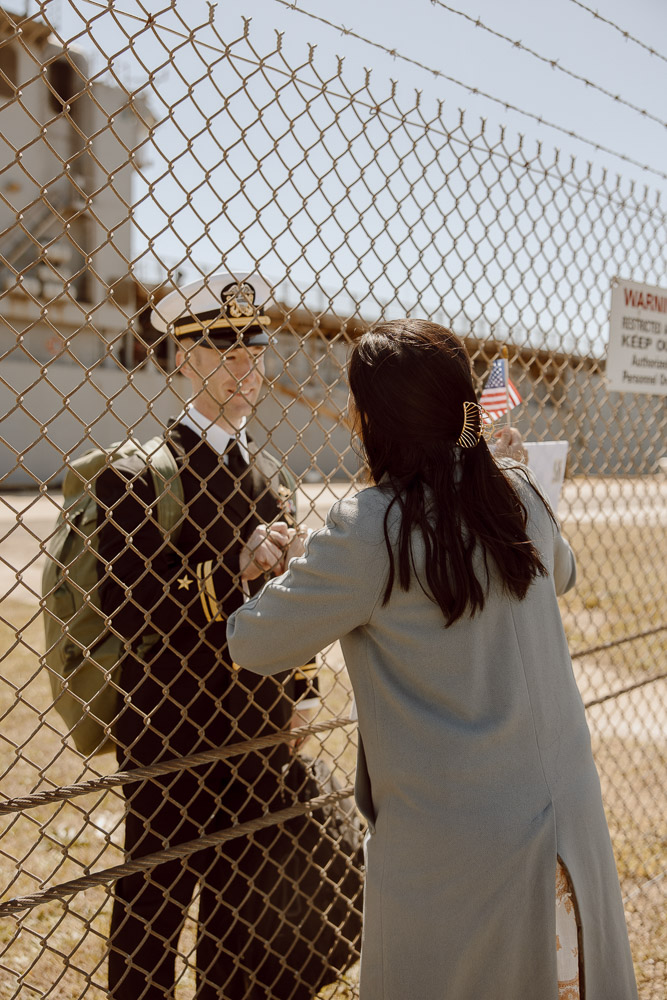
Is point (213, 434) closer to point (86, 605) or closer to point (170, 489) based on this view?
point (170, 489)

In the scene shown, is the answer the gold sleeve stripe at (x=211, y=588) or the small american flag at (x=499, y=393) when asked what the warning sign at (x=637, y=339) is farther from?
the gold sleeve stripe at (x=211, y=588)

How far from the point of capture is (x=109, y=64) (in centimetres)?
148

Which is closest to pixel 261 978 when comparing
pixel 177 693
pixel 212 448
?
pixel 177 693

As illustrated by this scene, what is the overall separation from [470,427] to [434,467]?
0.11 metres

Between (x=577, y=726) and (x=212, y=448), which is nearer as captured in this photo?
(x=577, y=726)

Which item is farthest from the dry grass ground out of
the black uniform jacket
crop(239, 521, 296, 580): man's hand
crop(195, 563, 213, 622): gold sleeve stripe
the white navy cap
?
the white navy cap

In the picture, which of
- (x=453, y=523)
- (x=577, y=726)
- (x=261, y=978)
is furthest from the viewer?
(x=261, y=978)

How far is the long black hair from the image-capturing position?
4.47ft

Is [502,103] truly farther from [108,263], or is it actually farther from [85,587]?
[108,263]

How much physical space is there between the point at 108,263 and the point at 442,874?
74.2ft

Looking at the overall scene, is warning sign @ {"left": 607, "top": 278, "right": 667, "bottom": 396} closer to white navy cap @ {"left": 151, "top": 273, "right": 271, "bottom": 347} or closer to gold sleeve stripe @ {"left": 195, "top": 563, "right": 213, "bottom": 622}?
white navy cap @ {"left": 151, "top": 273, "right": 271, "bottom": 347}

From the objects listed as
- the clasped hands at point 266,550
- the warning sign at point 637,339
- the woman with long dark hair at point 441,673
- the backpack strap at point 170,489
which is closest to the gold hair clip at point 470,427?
the woman with long dark hair at point 441,673

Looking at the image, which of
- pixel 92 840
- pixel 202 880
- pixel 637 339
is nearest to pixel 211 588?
pixel 202 880

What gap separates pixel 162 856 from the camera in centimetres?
186
